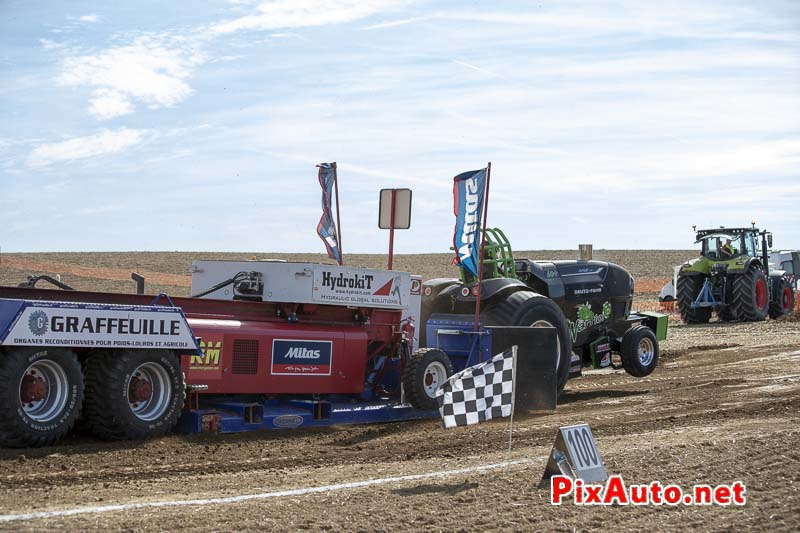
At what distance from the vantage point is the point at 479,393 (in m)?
8.69

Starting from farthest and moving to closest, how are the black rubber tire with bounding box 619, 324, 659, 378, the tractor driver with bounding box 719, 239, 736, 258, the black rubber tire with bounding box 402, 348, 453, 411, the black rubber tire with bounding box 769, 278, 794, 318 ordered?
1. the black rubber tire with bounding box 769, 278, 794, 318
2. the tractor driver with bounding box 719, 239, 736, 258
3. the black rubber tire with bounding box 619, 324, 659, 378
4. the black rubber tire with bounding box 402, 348, 453, 411

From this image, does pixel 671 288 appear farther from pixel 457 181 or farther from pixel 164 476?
pixel 164 476

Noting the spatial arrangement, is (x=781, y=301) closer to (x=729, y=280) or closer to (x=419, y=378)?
(x=729, y=280)

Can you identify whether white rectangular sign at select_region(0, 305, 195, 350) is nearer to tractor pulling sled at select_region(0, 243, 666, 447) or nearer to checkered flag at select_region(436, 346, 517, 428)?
tractor pulling sled at select_region(0, 243, 666, 447)

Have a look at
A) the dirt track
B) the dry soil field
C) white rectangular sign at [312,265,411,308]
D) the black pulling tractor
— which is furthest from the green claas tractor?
white rectangular sign at [312,265,411,308]

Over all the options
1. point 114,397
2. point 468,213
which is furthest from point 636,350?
point 114,397

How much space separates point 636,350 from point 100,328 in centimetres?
789

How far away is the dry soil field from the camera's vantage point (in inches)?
236

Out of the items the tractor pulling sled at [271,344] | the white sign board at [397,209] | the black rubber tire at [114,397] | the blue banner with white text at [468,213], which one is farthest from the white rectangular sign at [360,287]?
the black rubber tire at [114,397]

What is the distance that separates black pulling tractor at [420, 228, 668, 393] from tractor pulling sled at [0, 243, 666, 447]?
0.02 meters

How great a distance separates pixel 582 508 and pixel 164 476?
3.04m

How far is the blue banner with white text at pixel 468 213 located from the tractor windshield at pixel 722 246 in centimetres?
1558

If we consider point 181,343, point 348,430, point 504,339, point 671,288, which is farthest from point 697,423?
point 671,288

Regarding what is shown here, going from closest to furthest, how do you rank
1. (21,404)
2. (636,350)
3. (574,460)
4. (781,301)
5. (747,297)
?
1. (574,460)
2. (21,404)
3. (636,350)
4. (747,297)
5. (781,301)
